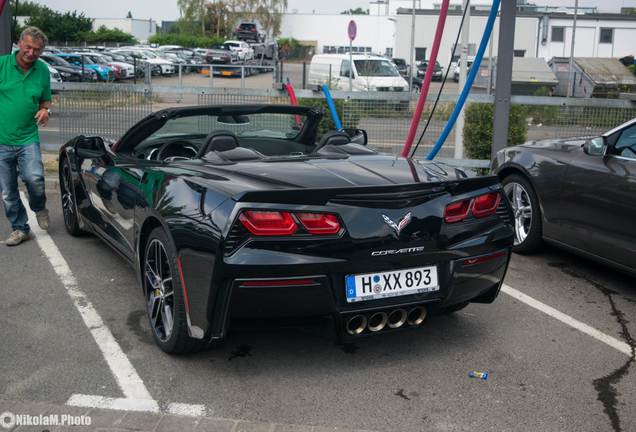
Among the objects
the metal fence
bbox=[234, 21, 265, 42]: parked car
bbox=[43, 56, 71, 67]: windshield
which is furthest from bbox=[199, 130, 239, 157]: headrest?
bbox=[234, 21, 265, 42]: parked car

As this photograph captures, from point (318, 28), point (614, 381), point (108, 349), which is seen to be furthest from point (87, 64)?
point (318, 28)

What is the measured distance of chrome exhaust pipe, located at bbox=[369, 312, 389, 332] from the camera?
386 cm

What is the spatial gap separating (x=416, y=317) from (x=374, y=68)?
2440cm

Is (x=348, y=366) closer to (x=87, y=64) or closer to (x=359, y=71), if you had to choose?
(x=359, y=71)

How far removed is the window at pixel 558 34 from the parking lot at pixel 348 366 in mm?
61761

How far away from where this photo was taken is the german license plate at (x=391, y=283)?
3.73 meters

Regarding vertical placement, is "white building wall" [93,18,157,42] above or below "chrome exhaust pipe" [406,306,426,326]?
above

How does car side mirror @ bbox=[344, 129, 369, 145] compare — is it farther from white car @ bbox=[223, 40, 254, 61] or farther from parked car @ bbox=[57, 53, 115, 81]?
white car @ bbox=[223, 40, 254, 61]

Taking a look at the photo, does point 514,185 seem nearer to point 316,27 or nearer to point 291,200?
point 291,200

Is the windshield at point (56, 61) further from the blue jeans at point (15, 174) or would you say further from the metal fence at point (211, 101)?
the blue jeans at point (15, 174)

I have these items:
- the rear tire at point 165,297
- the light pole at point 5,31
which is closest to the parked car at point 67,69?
the light pole at point 5,31

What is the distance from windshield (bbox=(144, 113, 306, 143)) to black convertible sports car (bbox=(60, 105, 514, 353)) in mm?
538

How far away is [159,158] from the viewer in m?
4.97

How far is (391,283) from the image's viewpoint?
150 inches
